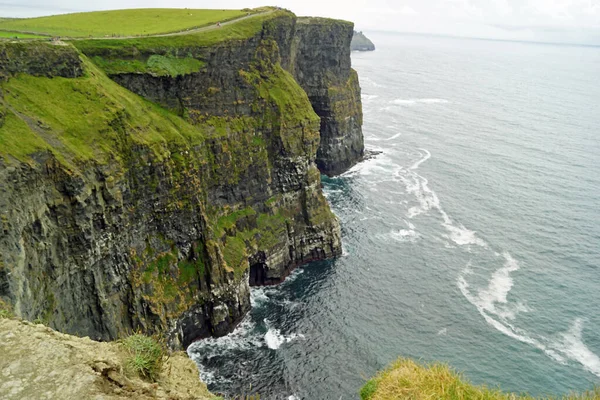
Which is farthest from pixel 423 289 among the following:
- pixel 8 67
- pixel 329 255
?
pixel 8 67

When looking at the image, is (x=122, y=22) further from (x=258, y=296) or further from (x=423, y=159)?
(x=423, y=159)

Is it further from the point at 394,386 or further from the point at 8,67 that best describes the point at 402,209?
the point at 394,386

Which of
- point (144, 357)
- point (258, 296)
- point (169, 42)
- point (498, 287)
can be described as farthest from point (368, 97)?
point (144, 357)

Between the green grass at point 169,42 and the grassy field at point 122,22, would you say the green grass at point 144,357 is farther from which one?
the grassy field at point 122,22

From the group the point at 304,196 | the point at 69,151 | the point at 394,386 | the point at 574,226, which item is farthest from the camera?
the point at 574,226

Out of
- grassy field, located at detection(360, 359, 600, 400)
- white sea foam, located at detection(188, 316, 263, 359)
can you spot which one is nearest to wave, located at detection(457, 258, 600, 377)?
white sea foam, located at detection(188, 316, 263, 359)
